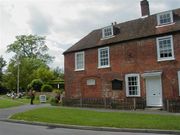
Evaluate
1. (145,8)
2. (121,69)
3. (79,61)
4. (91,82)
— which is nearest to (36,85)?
(79,61)

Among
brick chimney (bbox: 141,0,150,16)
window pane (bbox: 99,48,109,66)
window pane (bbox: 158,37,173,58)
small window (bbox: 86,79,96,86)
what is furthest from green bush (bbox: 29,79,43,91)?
window pane (bbox: 158,37,173,58)

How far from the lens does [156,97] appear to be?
2456cm

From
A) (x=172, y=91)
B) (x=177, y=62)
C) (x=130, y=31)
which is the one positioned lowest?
(x=172, y=91)

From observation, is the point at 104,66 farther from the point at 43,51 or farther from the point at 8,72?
the point at 43,51

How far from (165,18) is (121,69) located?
→ 19.5 ft

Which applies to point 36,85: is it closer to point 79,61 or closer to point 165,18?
point 79,61

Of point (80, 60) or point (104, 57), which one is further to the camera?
point (80, 60)

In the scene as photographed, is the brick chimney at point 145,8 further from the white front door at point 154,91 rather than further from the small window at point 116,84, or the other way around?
the white front door at point 154,91

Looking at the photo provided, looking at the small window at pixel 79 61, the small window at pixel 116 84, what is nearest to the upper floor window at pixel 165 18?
the small window at pixel 116 84

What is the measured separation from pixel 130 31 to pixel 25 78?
147ft

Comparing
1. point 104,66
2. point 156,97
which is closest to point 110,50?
point 104,66

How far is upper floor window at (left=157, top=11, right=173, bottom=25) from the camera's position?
25312mm

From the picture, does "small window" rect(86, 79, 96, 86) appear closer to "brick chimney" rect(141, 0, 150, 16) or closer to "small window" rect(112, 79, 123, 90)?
"small window" rect(112, 79, 123, 90)

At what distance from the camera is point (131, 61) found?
26516 millimetres
